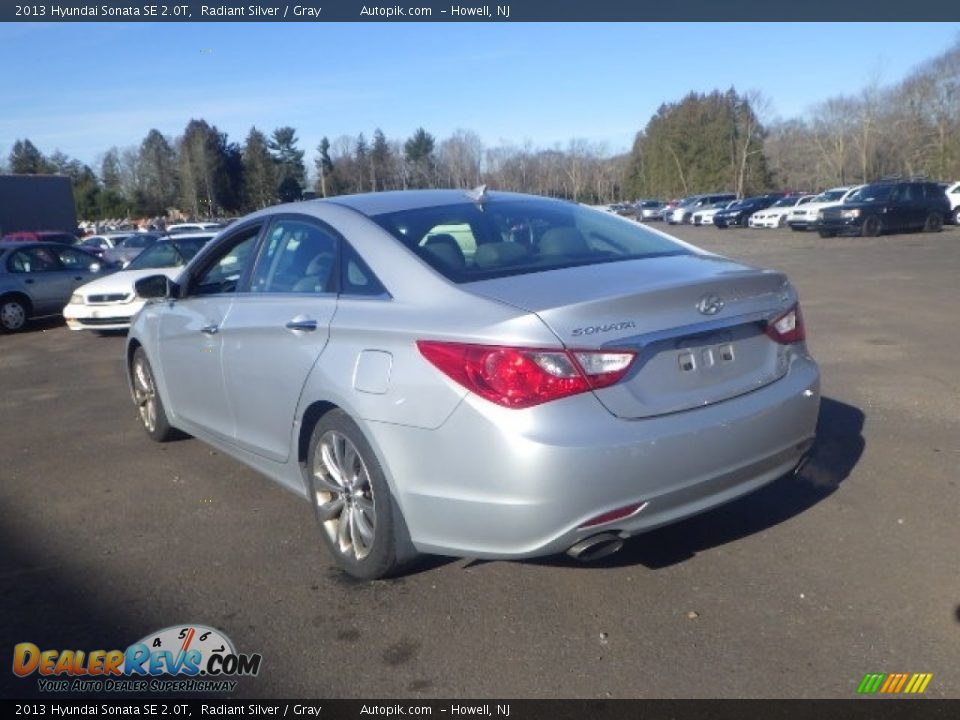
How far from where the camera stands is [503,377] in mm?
3178

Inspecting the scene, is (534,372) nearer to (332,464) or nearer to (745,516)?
(332,464)

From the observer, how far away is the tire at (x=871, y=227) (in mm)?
27734

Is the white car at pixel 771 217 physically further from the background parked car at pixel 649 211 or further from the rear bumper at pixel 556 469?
the rear bumper at pixel 556 469

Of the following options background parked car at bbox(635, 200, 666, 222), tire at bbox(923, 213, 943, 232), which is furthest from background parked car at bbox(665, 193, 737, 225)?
tire at bbox(923, 213, 943, 232)

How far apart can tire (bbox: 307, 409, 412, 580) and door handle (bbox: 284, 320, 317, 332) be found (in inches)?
16.2

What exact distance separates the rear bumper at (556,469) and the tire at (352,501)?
13 centimetres

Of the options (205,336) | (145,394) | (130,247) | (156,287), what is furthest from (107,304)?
(130,247)

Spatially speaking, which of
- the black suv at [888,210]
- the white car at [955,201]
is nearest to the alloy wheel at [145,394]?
the black suv at [888,210]

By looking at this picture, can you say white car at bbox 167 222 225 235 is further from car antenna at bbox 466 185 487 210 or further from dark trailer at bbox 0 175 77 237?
car antenna at bbox 466 185 487 210

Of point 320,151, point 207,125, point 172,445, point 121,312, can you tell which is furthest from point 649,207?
point 172,445

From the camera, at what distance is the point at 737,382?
3566 millimetres

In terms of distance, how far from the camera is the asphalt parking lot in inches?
122

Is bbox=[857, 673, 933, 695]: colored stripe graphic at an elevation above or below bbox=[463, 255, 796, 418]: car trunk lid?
below

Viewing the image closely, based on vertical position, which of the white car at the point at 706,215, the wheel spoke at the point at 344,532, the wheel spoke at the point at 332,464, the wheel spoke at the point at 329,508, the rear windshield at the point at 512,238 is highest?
the rear windshield at the point at 512,238
